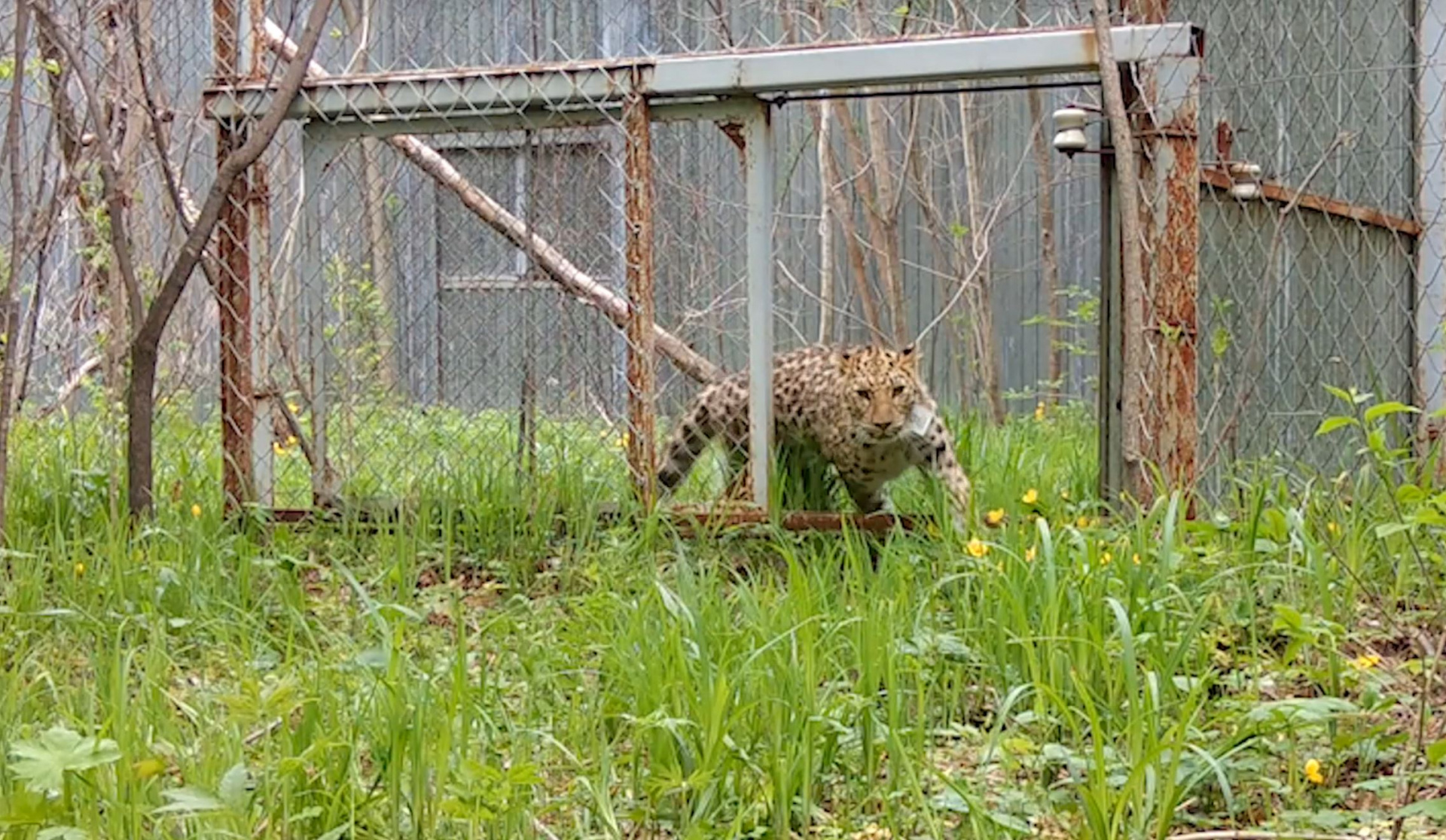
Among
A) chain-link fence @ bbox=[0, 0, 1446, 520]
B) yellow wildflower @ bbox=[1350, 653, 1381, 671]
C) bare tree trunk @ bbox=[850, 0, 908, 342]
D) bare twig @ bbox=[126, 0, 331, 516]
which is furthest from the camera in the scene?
bare tree trunk @ bbox=[850, 0, 908, 342]

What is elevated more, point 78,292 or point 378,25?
point 378,25

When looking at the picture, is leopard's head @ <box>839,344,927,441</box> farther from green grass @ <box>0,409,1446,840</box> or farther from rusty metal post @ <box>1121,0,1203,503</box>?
rusty metal post @ <box>1121,0,1203,503</box>

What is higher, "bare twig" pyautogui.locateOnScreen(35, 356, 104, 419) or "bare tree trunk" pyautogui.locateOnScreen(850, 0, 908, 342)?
"bare tree trunk" pyautogui.locateOnScreen(850, 0, 908, 342)

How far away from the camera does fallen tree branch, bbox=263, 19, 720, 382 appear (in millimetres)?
6496

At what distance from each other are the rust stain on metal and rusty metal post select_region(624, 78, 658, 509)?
180cm

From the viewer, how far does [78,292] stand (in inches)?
307

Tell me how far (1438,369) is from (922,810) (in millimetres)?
4043

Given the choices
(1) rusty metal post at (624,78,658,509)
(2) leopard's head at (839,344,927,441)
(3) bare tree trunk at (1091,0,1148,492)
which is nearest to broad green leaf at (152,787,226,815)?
(1) rusty metal post at (624,78,658,509)

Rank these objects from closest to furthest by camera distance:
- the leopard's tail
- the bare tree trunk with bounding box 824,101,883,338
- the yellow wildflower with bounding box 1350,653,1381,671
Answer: the yellow wildflower with bounding box 1350,653,1381,671 < the leopard's tail < the bare tree trunk with bounding box 824,101,883,338

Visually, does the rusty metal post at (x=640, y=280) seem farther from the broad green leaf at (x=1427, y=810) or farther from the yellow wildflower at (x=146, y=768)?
the broad green leaf at (x=1427, y=810)

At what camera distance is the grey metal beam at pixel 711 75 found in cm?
505

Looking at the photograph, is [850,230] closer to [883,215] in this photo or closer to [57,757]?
[883,215]

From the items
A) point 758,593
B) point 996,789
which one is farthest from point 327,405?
point 996,789

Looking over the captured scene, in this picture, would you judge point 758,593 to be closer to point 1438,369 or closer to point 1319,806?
point 1319,806
